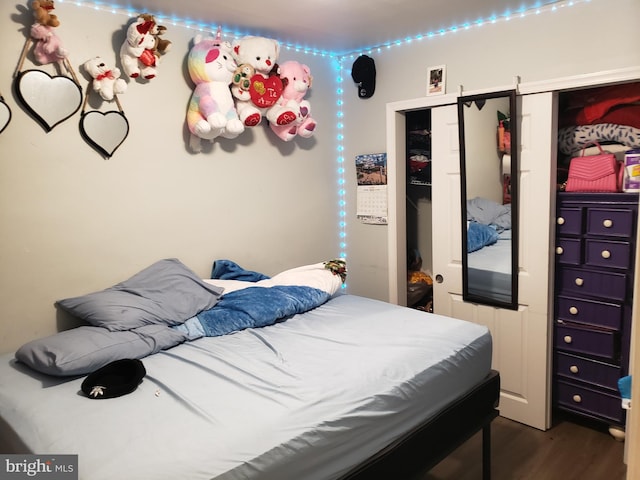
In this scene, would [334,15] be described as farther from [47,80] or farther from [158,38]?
[47,80]

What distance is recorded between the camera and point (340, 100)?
12.3 feet

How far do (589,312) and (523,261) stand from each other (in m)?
0.45

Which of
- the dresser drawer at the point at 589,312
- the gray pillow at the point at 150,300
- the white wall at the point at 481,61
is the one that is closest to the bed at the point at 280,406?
the gray pillow at the point at 150,300

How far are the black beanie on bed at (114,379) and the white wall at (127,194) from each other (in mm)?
748

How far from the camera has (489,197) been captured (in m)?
2.97

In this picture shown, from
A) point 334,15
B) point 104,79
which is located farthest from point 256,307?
point 334,15

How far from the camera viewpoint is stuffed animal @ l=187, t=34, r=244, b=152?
2746 mm

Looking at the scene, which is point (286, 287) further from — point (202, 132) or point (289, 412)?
point (289, 412)

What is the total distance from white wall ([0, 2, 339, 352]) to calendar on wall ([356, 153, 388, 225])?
0.39 m

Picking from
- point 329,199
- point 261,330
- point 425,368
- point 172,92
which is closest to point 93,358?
point 261,330

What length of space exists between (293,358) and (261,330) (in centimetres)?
41

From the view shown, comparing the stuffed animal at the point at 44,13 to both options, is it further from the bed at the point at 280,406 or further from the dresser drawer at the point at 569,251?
the dresser drawer at the point at 569,251

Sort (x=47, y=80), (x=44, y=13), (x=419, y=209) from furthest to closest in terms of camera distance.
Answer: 1. (x=419, y=209)
2. (x=47, y=80)
3. (x=44, y=13)

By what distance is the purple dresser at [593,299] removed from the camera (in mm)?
2670
